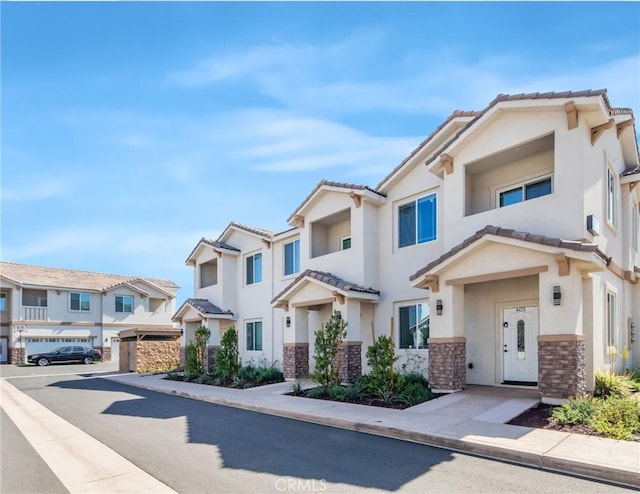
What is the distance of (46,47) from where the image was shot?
11.5m

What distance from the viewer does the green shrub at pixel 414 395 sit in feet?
36.2

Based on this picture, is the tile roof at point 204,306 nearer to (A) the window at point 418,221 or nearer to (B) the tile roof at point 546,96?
(A) the window at point 418,221

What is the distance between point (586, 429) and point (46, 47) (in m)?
14.8

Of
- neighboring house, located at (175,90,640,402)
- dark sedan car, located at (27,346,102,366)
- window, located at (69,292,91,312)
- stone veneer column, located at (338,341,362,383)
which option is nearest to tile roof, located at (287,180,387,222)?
neighboring house, located at (175,90,640,402)

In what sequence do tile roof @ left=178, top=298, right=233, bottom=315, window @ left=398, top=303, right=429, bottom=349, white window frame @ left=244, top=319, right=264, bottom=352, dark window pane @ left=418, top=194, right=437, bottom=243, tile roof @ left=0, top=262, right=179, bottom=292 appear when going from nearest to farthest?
window @ left=398, top=303, right=429, bottom=349 < dark window pane @ left=418, top=194, right=437, bottom=243 < white window frame @ left=244, top=319, right=264, bottom=352 < tile roof @ left=178, top=298, right=233, bottom=315 < tile roof @ left=0, top=262, right=179, bottom=292

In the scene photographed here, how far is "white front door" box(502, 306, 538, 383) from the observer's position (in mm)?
12250

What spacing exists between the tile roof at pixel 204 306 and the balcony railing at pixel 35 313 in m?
19.2

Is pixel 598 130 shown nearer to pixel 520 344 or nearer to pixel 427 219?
pixel 427 219

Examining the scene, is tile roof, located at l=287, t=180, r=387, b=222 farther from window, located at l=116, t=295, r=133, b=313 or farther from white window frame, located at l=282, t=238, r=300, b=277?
window, located at l=116, t=295, r=133, b=313

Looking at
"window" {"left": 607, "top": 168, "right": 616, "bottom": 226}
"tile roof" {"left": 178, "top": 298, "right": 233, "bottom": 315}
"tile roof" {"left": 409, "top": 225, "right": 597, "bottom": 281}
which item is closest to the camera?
"tile roof" {"left": 409, "top": 225, "right": 597, "bottom": 281}

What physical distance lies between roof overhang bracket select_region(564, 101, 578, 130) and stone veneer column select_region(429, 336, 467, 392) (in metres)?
5.95

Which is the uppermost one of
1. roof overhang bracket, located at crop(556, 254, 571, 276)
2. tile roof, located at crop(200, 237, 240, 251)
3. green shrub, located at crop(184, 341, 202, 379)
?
tile roof, located at crop(200, 237, 240, 251)

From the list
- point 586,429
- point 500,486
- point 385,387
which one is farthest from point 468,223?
point 500,486

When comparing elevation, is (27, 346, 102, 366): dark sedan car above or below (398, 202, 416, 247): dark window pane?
below
